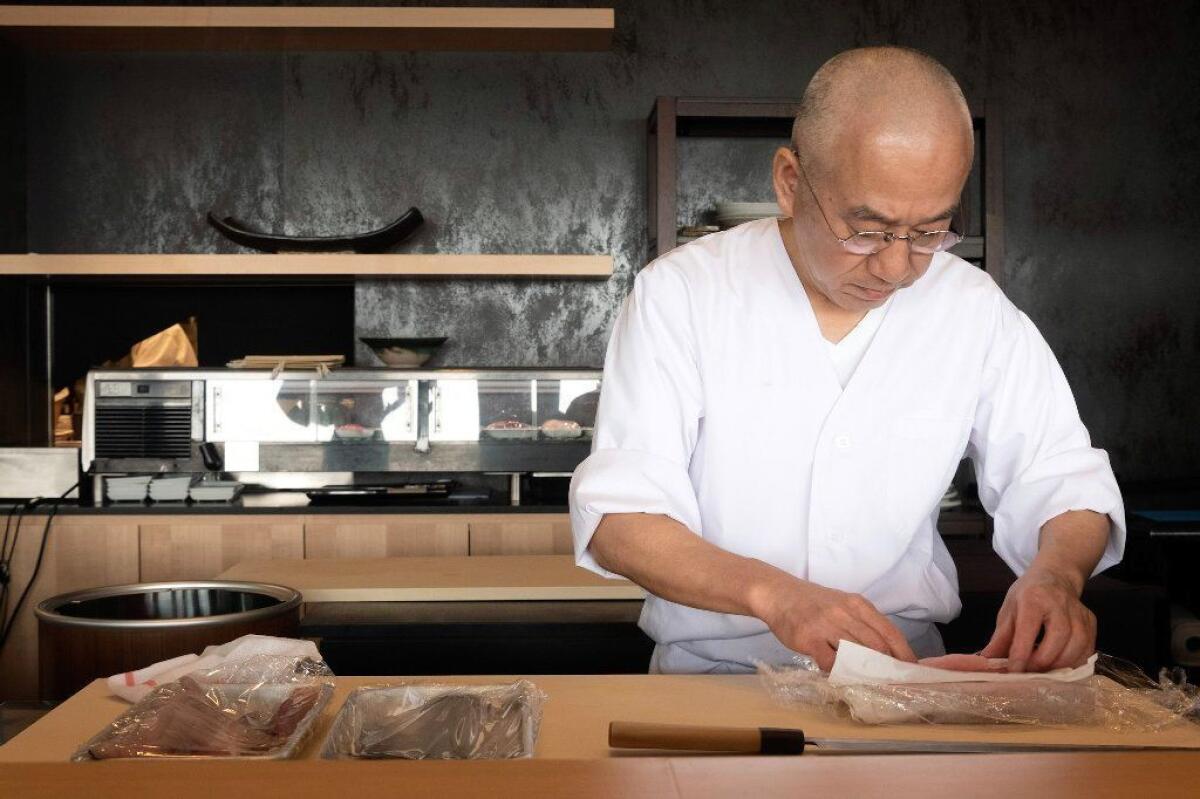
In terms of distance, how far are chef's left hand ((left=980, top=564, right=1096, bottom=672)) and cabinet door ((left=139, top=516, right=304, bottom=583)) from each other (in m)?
2.55

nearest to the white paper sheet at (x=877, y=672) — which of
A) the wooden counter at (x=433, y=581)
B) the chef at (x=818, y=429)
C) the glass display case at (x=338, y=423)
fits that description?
the chef at (x=818, y=429)

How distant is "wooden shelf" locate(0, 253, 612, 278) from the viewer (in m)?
3.62

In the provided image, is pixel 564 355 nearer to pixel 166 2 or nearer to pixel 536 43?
pixel 536 43

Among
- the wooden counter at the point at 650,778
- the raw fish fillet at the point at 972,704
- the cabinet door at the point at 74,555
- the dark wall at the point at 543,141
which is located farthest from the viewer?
the dark wall at the point at 543,141

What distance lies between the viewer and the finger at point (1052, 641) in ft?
4.13

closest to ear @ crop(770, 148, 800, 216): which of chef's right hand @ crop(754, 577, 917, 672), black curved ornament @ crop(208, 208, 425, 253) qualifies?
chef's right hand @ crop(754, 577, 917, 672)

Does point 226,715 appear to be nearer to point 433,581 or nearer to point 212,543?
point 433,581

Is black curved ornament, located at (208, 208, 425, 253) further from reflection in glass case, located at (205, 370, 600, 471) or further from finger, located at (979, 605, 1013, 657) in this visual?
finger, located at (979, 605, 1013, 657)

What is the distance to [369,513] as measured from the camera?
138 inches

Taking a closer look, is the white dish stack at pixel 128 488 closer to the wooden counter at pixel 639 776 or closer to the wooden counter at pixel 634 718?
the wooden counter at pixel 634 718

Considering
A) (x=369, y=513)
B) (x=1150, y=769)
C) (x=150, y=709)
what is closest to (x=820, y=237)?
(x=1150, y=769)

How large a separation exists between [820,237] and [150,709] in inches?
35.6

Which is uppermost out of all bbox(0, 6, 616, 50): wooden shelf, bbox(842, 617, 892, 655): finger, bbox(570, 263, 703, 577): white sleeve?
bbox(0, 6, 616, 50): wooden shelf

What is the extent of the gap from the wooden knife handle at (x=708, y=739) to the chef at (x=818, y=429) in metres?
0.38
